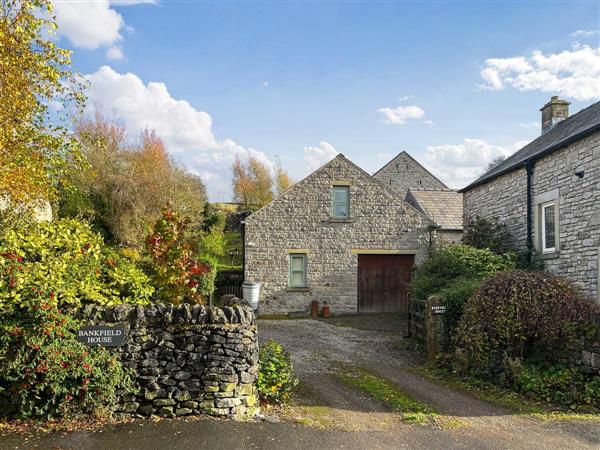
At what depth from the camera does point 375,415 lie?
6875mm

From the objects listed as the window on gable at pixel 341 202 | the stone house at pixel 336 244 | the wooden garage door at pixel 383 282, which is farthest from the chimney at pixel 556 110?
the window on gable at pixel 341 202

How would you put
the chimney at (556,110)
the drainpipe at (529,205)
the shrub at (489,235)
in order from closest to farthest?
the drainpipe at (529,205)
the shrub at (489,235)
the chimney at (556,110)

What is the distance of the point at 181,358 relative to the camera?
634 cm

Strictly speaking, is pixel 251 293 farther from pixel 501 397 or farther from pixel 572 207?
pixel 501 397

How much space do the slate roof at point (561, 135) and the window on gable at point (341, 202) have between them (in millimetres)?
4421

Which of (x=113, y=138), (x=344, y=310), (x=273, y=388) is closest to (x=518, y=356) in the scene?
(x=273, y=388)

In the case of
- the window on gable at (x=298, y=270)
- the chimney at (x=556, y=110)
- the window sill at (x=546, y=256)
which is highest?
the chimney at (x=556, y=110)

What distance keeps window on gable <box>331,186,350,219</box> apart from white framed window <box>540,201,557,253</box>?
7242 mm

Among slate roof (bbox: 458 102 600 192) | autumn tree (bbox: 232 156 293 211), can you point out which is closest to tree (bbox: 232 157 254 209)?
autumn tree (bbox: 232 156 293 211)

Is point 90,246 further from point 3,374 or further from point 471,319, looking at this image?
point 471,319

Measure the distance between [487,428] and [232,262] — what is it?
74.5 ft

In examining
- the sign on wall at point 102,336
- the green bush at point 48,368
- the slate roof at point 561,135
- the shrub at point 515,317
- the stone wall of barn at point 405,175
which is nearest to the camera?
the green bush at point 48,368

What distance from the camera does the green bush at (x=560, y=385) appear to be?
7605 millimetres

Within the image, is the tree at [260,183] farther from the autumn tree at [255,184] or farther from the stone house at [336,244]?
the stone house at [336,244]
